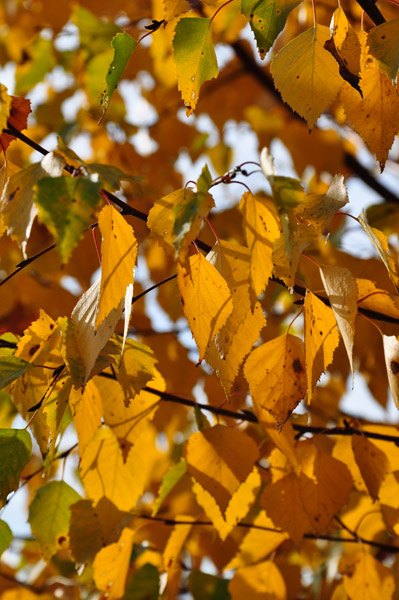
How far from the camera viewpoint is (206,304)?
0.58 metres

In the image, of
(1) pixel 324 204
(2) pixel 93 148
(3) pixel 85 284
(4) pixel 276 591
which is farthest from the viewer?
(2) pixel 93 148

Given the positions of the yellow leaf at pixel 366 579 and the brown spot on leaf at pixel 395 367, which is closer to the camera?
the brown spot on leaf at pixel 395 367

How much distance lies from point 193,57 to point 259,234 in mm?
190

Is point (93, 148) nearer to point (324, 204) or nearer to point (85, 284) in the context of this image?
point (85, 284)

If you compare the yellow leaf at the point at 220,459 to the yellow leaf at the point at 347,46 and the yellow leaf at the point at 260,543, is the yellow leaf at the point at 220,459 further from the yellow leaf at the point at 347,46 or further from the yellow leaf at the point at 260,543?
the yellow leaf at the point at 347,46

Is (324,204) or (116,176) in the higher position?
(116,176)

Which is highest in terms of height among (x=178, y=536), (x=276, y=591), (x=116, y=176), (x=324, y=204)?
(x=116, y=176)

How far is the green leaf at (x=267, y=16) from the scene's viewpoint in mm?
612

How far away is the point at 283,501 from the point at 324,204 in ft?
1.26

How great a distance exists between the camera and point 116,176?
0.50 metres

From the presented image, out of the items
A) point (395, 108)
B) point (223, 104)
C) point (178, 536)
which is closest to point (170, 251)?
point (395, 108)

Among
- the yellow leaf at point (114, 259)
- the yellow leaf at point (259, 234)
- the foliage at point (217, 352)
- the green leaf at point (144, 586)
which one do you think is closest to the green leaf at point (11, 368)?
the foliage at point (217, 352)

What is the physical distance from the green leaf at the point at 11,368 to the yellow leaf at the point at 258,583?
1.66 ft

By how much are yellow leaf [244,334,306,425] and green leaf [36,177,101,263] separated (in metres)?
0.26
